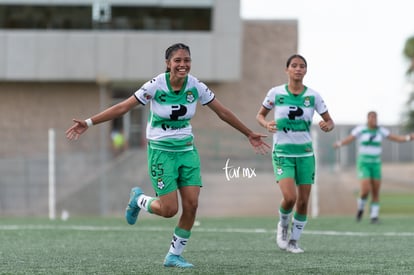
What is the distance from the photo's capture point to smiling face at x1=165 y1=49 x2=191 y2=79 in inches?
343

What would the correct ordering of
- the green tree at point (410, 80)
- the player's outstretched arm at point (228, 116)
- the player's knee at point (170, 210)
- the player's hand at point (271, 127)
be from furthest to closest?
the green tree at point (410, 80) → the player's hand at point (271, 127) → the player's outstretched arm at point (228, 116) → the player's knee at point (170, 210)

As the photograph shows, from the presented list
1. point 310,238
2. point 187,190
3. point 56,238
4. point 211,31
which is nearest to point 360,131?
point 310,238

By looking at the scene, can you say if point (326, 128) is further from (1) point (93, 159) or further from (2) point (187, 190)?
(1) point (93, 159)

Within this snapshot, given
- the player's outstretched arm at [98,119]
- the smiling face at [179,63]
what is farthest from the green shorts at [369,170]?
the player's outstretched arm at [98,119]

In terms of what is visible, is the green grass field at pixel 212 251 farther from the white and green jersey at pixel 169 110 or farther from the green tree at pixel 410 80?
the green tree at pixel 410 80

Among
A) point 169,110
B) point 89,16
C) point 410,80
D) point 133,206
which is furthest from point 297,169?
point 410,80

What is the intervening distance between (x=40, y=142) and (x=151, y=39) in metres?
15.7

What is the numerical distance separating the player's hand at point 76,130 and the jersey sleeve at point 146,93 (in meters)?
0.61

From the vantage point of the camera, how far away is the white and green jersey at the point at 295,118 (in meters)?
11.0

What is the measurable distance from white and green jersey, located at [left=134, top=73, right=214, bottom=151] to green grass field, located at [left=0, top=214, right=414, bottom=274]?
4.23 ft

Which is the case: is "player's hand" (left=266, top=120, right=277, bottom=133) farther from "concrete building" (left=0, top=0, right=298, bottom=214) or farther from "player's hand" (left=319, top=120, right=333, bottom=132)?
"concrete building" (left=0, top=0, right=298, bottom=214)

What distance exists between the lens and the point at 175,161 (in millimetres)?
8883

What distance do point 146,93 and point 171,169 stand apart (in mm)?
810

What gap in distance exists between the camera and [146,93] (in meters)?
8.77
